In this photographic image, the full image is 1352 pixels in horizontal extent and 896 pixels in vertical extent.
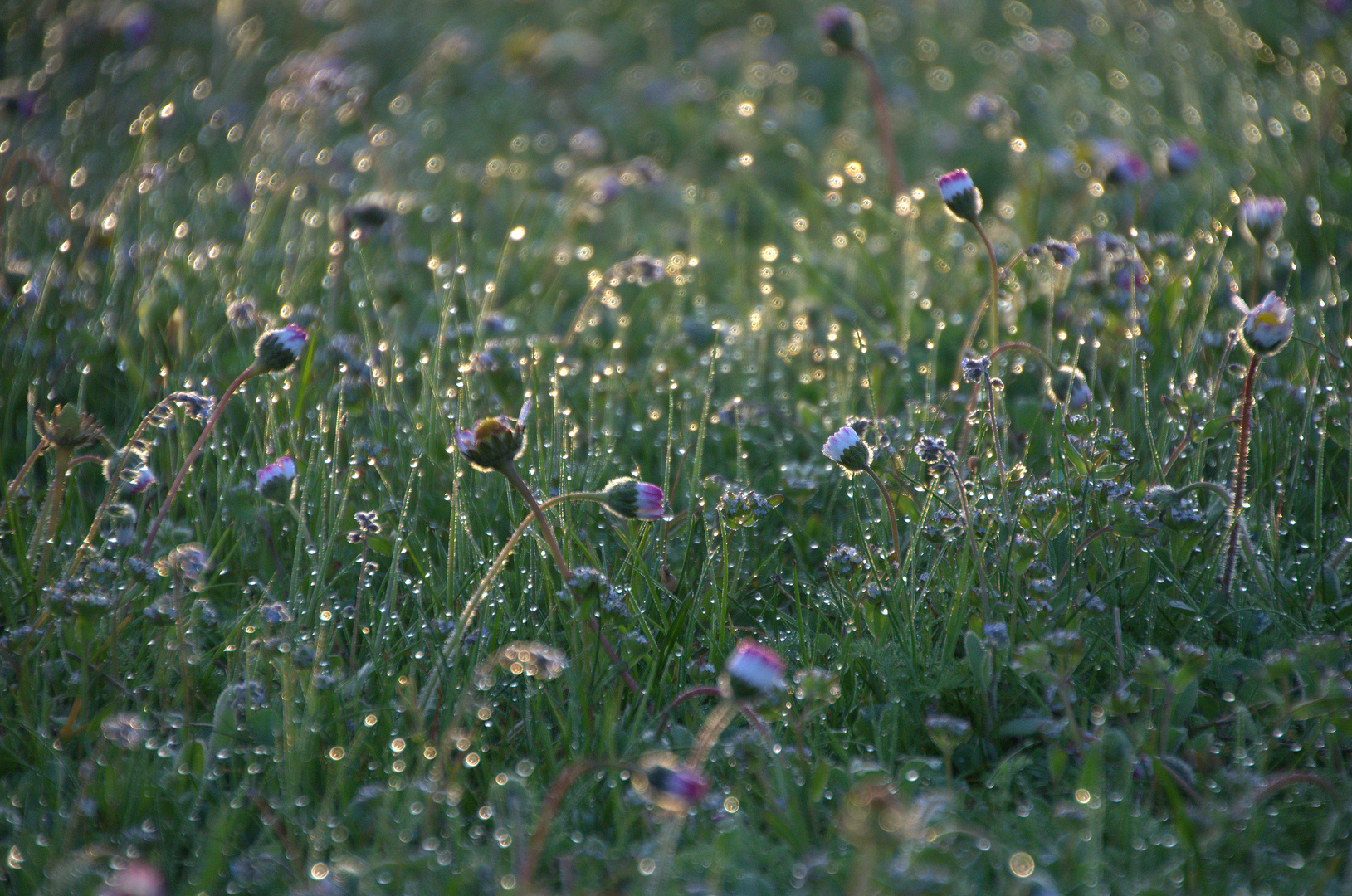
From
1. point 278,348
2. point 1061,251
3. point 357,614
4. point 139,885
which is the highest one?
point 278,348

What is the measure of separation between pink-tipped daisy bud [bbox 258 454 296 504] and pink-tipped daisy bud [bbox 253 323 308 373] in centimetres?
16

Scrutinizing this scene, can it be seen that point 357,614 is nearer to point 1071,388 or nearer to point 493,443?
point 493,443

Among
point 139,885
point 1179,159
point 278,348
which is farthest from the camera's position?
point 1179,159

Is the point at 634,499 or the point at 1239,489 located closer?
the point at 634,499

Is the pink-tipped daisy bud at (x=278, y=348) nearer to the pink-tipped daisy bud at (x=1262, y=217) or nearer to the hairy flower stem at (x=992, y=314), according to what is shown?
the hairy flower stem at (x=992, y=314)

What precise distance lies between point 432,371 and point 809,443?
0.79 m

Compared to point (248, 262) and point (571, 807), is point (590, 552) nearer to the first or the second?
point (571, 807)

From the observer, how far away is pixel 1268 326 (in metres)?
1.53

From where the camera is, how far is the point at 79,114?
3453 mm

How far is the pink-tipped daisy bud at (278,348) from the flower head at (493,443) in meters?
0.39

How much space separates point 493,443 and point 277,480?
43 centimetres

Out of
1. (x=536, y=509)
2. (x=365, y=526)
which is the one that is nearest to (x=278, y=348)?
(x=365, y=526)

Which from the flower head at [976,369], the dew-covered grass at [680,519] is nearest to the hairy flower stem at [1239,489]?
the dew-covered grass at [680,519]

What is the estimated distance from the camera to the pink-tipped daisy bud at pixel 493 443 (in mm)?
1497
